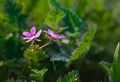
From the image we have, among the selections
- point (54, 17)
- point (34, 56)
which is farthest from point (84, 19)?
point (34, 56)

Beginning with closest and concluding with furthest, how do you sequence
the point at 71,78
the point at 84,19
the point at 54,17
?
1. the point at 71,78
2. the point at 54,17
3. the point at 84,19

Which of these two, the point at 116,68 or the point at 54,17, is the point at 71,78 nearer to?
the point at 116,68

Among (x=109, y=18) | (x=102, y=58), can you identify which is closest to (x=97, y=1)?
(x=109, y=18)

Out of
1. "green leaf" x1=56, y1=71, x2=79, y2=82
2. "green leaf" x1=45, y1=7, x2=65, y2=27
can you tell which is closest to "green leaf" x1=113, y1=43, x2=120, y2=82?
"green leaf" x1=56, y1=71, x2=79, y2=82

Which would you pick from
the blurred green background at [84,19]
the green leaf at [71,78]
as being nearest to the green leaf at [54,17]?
the blurred green background at [84,19]

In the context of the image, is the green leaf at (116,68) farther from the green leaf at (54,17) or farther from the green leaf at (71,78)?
the green leaf at (54,17)

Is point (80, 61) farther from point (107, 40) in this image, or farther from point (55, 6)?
point (107, 40)
